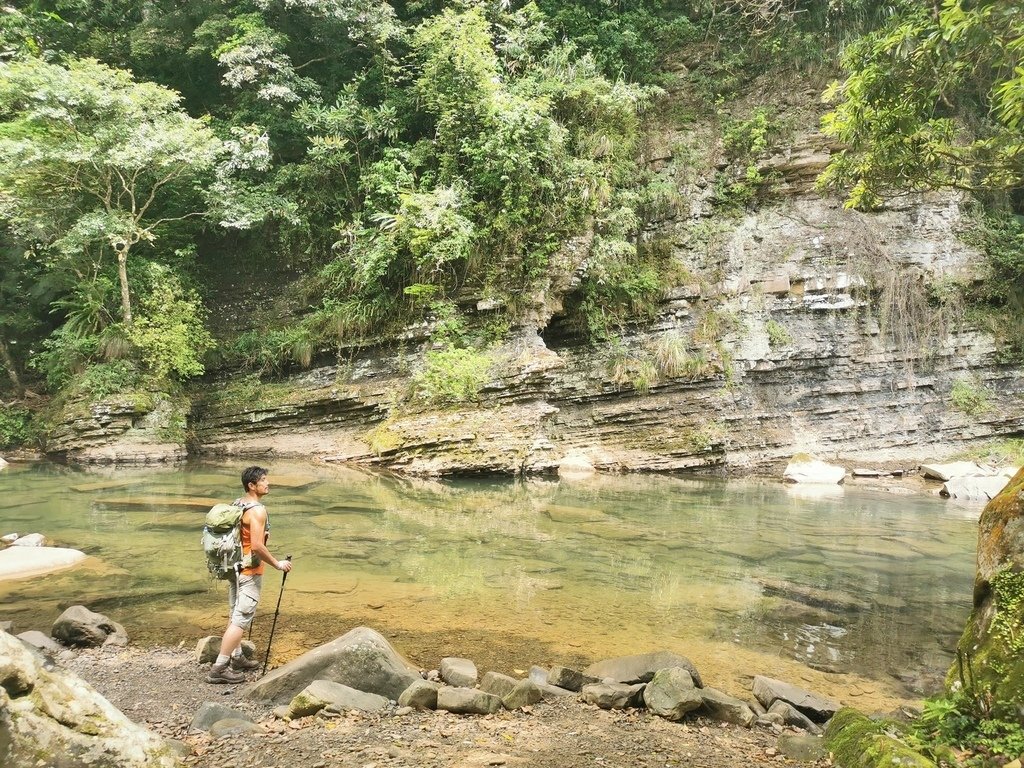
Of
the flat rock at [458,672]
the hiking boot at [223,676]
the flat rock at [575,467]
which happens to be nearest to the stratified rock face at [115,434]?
the flat rock at [575,467]

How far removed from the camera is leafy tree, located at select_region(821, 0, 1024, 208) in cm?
546

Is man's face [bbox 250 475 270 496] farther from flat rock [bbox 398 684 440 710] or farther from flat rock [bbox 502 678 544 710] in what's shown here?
flat rock [bbox 502 678 544 710]

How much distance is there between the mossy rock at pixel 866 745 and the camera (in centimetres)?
245

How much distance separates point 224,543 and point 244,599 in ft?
1.38

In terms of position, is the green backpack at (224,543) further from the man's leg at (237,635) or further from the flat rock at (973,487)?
the flat rock at (973,487)

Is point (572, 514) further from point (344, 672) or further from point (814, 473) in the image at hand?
point (814, 473)

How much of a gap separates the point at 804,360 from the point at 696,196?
19.3 feet

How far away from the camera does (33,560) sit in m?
6.30

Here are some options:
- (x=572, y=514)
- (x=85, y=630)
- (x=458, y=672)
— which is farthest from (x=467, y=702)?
(x=572, y=514)

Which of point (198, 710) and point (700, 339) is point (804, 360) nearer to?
point (700, 339)

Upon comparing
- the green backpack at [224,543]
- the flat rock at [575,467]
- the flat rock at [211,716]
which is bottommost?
the flat rock at [575,467]

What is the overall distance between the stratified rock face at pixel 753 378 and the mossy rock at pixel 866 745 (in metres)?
11.1

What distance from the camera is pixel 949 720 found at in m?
2.76

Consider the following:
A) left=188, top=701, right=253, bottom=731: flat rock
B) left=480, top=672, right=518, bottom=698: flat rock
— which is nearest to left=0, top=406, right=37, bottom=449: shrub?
left=188, top=701, right=253, bottom=731: flat rock
